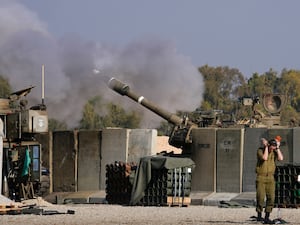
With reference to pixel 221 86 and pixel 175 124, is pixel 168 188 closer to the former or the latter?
pixel 175 124

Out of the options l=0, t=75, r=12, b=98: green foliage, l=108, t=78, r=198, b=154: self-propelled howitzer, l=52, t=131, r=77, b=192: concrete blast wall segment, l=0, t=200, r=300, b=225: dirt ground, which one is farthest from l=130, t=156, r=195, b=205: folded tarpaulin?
l=0, t=75, r=12, b=98: green foliage

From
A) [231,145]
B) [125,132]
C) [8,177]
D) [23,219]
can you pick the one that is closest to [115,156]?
[125,132]

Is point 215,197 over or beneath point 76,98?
beneath

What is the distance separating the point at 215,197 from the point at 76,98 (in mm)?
12653

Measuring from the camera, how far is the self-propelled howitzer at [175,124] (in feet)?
120

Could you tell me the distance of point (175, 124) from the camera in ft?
130

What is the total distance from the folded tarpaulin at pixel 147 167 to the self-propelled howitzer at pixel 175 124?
3.08m

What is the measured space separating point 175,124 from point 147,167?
21.6 feet

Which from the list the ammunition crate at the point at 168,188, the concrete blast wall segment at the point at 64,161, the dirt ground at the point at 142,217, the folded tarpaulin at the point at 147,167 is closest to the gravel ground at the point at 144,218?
the dirt ground at the point at 142,217

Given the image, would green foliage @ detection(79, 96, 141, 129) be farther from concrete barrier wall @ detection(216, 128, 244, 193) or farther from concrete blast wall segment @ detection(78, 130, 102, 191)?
concrete barrier wall @ detection(216, 128, 244, 193)

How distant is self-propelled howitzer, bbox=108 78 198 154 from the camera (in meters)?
36.7

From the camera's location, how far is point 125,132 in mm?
39188

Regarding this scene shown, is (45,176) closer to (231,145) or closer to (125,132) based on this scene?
(125,132)

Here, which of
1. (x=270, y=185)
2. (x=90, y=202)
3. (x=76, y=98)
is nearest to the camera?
(x=270, y=185)
